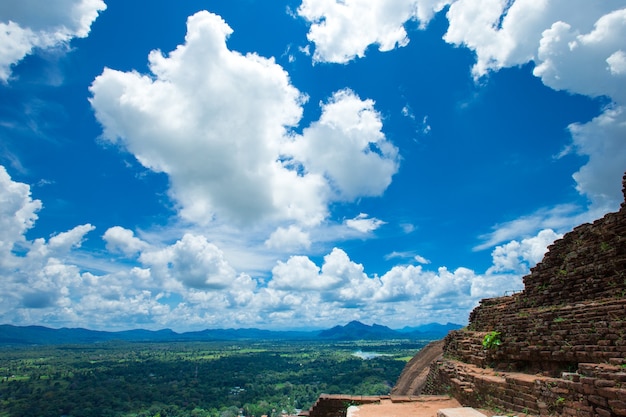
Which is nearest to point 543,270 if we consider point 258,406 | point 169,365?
point 258,406

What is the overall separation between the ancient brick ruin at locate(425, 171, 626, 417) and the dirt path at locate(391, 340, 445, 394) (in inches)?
311

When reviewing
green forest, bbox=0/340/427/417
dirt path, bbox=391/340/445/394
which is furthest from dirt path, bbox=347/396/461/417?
green forest, bbox=0/340/427/417

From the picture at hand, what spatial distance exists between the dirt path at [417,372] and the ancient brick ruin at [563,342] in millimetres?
7894

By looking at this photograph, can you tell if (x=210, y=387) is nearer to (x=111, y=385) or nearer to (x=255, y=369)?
(x=111, y=385)

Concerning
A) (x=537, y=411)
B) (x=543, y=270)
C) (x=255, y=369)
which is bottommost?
(x=255, y=369)

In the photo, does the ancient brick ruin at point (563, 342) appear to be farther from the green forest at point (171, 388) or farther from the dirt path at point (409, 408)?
the green forest at point (171, 388)

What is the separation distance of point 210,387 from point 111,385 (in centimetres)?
3173

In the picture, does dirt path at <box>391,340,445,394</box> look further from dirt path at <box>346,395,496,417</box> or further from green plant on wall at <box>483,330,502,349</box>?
green plant on wall at <box>483,330,502,349</box>

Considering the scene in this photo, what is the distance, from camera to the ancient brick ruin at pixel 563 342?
27.5 ft

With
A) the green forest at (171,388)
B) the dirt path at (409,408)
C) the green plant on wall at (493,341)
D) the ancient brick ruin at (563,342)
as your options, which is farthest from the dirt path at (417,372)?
the green forest at (171,388)

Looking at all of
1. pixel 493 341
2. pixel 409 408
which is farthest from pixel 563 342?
pixel 409 408

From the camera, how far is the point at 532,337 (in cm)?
1201

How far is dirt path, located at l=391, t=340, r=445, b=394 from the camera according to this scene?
79.2 ft

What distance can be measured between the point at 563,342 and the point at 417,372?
56.8ft
